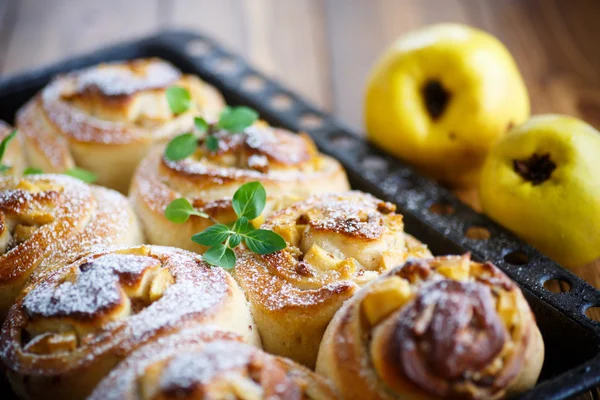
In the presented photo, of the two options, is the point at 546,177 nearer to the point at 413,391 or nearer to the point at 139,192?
the point at 413,391

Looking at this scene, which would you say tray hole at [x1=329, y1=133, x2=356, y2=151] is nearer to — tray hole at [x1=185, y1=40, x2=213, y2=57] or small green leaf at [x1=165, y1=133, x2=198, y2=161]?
small green leaf at [x1=165, y1=133, x2=198, y2=161]

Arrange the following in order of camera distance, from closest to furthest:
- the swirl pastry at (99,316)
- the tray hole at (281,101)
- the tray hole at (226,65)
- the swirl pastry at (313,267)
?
the swirl pastry at (99,316) < the swirl pastry at (313,267) < the tray hole at (281,101) < the tray hole at (226,65)

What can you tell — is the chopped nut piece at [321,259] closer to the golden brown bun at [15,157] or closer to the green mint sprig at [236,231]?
the green mint sprig at [236,231]

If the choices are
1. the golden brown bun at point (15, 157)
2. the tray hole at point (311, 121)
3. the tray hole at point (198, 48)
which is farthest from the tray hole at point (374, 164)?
the golden brown bun at point (15, 157)

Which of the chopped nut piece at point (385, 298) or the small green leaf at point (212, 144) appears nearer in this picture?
the chopped nut piece at point (385, 298)

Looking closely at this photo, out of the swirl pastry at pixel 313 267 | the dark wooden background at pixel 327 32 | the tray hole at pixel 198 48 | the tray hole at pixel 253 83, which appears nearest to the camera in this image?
the swirl pastry at pixel 313 267

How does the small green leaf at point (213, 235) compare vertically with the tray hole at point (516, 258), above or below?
above

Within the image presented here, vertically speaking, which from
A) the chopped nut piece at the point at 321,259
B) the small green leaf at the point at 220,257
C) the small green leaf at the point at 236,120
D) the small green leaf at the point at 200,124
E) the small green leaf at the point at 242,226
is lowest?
the small green leaf at the point at 220,257

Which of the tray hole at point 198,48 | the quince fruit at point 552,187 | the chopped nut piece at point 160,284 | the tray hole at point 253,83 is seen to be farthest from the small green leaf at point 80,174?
the quince fruit at point 552,187
